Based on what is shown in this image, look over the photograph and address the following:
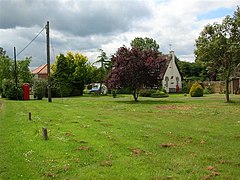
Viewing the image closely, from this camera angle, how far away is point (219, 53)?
30.1 meters

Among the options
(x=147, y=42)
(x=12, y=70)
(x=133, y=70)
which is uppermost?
(x=147, y=42)

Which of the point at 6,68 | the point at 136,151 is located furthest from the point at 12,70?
the point at 136,151

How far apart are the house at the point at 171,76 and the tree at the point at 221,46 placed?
103 ft

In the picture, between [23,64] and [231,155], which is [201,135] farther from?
[23,64]

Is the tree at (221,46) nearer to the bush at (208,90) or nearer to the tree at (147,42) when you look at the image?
the bush at (208,90)

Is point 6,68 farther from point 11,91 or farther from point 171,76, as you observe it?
point 171,76

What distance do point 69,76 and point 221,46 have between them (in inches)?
1219

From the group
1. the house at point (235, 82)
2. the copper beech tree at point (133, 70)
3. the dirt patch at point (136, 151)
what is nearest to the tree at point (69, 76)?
the copper beech tree at point (133, 70)

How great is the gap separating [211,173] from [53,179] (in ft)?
10.7

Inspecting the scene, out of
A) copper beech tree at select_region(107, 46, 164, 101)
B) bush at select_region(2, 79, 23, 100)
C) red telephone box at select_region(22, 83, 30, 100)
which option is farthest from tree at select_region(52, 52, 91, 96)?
copper beech tree at select_region(107, 46, 164, 101)

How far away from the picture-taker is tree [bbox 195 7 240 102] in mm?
29422

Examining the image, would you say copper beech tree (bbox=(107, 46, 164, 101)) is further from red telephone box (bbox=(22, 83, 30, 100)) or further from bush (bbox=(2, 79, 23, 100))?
bush (bbox=(2, 79, 23, 100))

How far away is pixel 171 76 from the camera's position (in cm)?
6475

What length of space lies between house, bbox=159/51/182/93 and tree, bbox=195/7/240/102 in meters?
31.3
